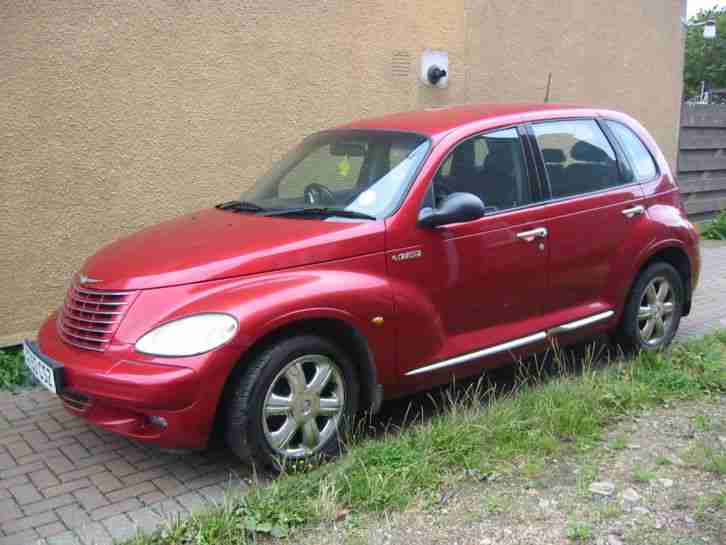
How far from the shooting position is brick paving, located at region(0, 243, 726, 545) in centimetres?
374

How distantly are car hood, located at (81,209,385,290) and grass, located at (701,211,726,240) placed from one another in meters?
8.59

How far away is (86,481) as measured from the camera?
165 inches

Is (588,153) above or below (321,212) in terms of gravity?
above

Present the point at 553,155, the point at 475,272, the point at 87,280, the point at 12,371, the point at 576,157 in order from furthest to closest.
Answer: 1. the point at 12,371
2. the point at 576,157
3. the point at 553,155
4. the point at 475,272
5. the point at 87,280

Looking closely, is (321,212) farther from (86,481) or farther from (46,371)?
(86,481)

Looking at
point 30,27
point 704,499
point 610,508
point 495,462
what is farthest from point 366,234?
point 30,27

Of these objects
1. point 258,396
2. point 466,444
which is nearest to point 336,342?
point 258,396

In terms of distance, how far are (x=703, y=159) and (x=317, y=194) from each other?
920cm

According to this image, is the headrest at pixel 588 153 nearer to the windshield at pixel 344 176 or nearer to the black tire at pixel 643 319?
the black tire at pixel 643 319

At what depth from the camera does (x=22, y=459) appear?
4504 millimetres

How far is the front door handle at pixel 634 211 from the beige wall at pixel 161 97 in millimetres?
3021

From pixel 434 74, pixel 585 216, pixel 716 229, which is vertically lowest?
pixel 716 229

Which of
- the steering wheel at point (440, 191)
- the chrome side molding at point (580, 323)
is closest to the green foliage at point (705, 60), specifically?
the chrome side molding at point (580, 323)

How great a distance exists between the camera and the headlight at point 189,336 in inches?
150
